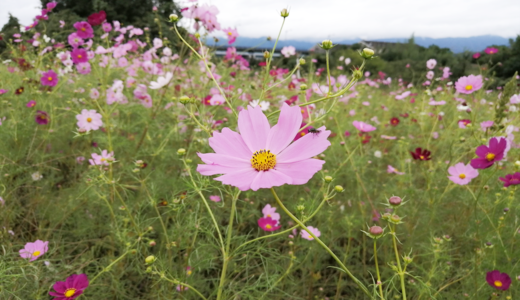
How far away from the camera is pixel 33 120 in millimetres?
1702

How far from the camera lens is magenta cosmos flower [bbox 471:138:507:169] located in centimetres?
92

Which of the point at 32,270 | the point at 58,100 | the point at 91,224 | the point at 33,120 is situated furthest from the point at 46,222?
the point at 58,100

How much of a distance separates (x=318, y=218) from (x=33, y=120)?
156 centimetres

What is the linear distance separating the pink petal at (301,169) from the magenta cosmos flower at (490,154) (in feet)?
2.25

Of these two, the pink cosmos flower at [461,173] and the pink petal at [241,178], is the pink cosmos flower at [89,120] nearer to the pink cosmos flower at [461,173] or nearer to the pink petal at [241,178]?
the pink petal at [241,178]

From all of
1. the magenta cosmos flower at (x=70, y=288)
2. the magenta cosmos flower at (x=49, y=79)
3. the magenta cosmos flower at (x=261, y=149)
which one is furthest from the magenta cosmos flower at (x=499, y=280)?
the magenta cosmos flower at (x=49, y=79)

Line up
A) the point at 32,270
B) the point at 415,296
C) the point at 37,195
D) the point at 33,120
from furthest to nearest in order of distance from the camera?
the point at 33,120
the point at 37,195
the point at 415,296
the point at 32,270

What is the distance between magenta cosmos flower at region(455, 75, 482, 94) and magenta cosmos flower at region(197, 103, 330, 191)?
1.31m

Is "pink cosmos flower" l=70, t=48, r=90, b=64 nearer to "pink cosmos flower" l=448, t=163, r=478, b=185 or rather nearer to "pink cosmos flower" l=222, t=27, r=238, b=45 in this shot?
"pink cosmos flower" l=222, t=27, r=238, b=45

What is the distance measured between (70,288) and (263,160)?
2.00ft

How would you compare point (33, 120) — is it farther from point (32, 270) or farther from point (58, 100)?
point (32, 270)

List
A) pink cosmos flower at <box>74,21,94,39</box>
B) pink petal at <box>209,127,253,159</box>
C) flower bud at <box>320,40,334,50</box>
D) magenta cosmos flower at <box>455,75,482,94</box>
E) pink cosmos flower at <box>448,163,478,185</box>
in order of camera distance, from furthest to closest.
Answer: pink cosmos flower at <box>74,21,94,39</box>, magenta cosmos flower at <box>455,75,482,94</box>, pink cosmos flower at <box>448,163,478,185</box>, flower bud at <box>320,40,334,50</box>, pink petal at <box>209,127,253,159</box>

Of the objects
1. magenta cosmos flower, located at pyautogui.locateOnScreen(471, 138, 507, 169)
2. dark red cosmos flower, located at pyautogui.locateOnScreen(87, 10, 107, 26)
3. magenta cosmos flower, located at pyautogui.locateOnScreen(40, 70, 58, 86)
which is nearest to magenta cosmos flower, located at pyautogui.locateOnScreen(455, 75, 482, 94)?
magenta cosmos flower, located at pyautogui.locateOnScreen(471, 138, 507, 169)

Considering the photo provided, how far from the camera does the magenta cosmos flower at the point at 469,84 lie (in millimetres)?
1553
